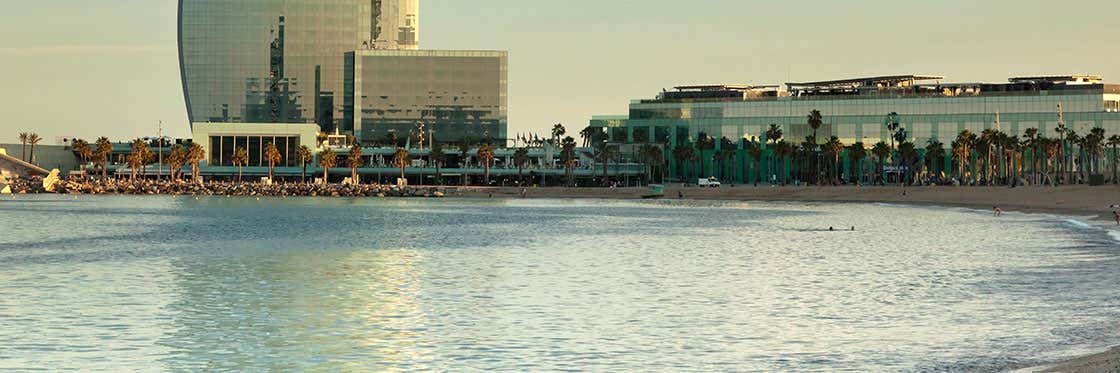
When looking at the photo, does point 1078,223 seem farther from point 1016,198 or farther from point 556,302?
point 556,302

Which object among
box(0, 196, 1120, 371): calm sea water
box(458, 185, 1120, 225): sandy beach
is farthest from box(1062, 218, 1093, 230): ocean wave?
box(0, 196, 1120, 371): calm sea water

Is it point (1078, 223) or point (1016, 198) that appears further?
point (1016, 198)

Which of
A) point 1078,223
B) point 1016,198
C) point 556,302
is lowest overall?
point 556,302

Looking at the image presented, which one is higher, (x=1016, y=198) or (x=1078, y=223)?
(x=1016, y=198)

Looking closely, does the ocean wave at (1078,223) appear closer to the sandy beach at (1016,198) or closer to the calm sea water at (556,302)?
the sandy beach at (1016,198)

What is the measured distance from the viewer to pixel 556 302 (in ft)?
144

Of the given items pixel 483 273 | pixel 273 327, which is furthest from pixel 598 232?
pixel 273 327

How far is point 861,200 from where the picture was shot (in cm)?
18662

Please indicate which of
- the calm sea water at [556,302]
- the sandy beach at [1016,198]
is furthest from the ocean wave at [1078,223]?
the calm sea water at [556,302]

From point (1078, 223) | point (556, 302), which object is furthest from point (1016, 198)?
point (556, 302)

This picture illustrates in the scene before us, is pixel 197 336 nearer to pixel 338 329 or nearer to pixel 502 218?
pixel 338 329

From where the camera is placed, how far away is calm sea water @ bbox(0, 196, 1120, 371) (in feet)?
103

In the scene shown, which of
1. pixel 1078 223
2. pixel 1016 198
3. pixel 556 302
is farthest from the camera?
pixel 1016 198

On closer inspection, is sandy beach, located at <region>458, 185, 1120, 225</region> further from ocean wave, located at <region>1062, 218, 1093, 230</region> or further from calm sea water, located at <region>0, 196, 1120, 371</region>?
calm sea water, located at <region>0, 196, 1120, 371</region>
